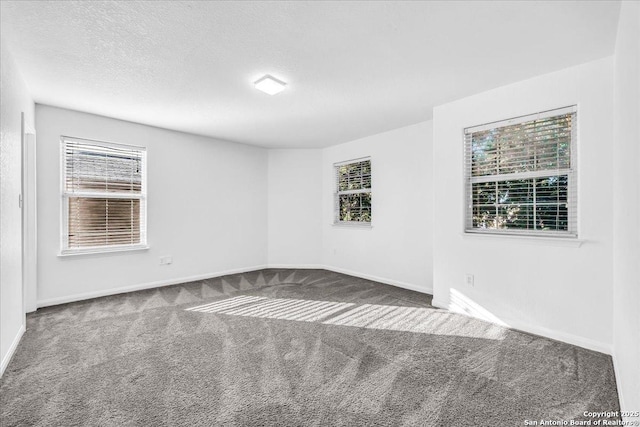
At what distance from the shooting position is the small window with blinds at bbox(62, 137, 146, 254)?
13.1ft

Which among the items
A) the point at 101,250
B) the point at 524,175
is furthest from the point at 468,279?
the point at 101,250

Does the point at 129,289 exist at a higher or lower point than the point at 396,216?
lower

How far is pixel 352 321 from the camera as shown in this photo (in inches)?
128

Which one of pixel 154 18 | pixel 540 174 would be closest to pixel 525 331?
pixel 540 174

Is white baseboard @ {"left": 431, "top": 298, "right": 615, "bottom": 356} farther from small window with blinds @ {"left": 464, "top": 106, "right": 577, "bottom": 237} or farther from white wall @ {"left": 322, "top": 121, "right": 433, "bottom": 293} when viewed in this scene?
white wall @ {"left": 322, "top": 121, "right": 433, "bottom": 293}

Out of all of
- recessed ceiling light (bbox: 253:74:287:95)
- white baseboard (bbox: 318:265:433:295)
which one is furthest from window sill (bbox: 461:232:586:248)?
recessed ceiling light (bbox: 253:74:287:95)

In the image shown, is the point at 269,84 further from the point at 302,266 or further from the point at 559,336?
the point at 302,266

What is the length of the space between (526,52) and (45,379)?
4.33 meters

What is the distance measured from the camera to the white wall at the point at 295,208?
→ 626 centimetres

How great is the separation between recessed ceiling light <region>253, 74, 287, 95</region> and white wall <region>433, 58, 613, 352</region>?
1963 millimetres

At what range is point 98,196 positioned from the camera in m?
4.21

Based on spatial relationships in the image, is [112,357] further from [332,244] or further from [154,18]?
[332,244]

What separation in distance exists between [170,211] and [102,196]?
0.92 meters

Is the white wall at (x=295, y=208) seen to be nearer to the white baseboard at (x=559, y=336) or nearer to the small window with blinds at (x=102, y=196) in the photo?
the small window with blinds at (x=102, y=196)
